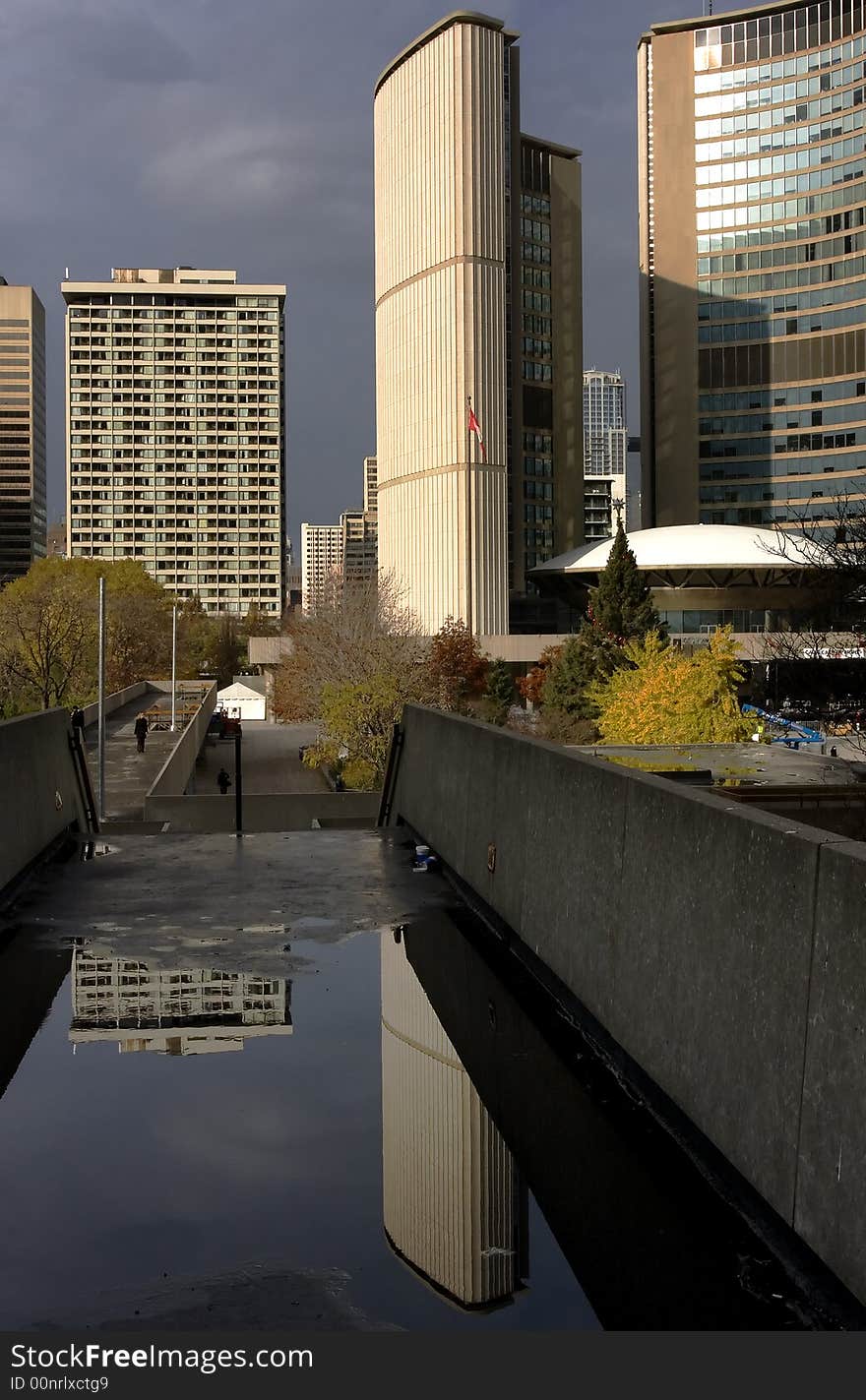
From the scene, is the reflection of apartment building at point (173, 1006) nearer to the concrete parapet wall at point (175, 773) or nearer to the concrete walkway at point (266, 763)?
the concrete parapet wall at point (175, 773)

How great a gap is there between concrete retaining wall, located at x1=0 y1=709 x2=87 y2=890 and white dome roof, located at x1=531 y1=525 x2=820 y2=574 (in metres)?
115

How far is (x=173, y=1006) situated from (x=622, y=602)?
86.2 meters

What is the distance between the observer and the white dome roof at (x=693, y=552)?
131m


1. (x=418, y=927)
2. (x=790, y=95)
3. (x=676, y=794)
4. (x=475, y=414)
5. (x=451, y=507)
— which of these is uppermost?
(x=790, y=95)

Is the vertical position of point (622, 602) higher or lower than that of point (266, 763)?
higher

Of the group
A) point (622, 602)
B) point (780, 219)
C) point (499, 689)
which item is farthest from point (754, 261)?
point (622, 602)

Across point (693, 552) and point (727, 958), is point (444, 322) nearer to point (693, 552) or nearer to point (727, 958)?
point (693, 552)

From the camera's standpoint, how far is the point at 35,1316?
14.5 ft

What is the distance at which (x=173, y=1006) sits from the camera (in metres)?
8.53

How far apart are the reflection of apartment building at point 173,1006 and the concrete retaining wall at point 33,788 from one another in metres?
2.67

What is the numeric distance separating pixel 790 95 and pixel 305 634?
103 meters

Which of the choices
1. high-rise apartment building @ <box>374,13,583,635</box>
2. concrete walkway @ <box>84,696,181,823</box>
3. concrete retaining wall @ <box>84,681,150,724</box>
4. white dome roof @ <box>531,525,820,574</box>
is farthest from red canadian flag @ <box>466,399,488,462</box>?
concrete walkway @ <box>84,696,181,823</box>

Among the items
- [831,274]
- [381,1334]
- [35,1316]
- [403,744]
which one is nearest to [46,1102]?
[35,1316]

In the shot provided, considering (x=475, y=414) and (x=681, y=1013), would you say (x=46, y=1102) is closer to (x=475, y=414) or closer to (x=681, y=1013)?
(x=681, y=1013)
